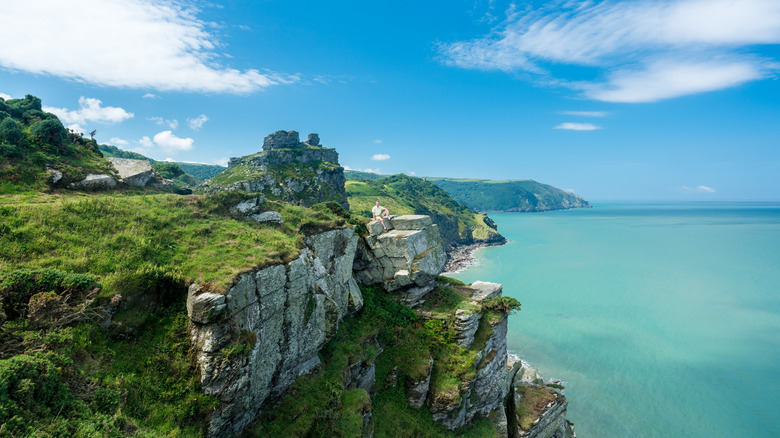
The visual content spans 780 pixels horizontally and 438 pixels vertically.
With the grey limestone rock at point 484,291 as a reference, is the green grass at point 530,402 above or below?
below

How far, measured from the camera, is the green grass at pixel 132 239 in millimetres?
11859

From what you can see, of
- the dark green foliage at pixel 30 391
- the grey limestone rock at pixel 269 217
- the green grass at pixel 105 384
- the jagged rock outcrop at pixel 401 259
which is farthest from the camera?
the jagged rock outcrop at pixel 401 259

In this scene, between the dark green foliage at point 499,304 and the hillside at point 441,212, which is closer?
the dark green foliage at point 499,304

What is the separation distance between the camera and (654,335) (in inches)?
2055

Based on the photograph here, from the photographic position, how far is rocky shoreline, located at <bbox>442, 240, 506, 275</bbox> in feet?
290

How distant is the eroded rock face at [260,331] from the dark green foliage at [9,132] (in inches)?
690

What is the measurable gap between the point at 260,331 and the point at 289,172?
73.8 meters

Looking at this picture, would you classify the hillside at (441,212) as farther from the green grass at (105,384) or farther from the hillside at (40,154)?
the green grass at (105,384)

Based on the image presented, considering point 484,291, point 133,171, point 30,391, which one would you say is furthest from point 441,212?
point 30,391

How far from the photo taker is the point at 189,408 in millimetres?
11266

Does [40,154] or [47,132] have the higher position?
[47,132]

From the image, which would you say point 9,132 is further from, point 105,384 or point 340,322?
point 340,322

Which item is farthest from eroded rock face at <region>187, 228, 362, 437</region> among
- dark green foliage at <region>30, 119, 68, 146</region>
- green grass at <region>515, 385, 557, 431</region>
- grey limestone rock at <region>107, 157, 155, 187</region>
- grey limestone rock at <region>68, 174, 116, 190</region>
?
dark green foliage at <region>30, 119, 68, 146</region>

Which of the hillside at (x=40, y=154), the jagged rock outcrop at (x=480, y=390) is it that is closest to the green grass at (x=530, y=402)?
the jagged rock outcrop at (x=480, y=390)
